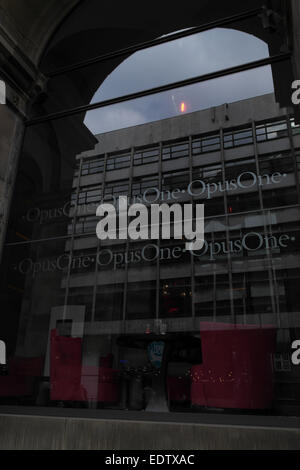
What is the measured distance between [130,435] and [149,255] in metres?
2.22

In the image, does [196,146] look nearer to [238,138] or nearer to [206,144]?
[206,144]

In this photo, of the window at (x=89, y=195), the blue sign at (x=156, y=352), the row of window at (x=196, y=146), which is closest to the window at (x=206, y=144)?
the row of window at (x=196, y=146)

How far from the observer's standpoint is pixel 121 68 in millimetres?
5938

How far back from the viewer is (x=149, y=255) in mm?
4637

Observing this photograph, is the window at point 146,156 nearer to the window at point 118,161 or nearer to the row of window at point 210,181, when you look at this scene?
the window at point 118,161

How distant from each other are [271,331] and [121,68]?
475cm

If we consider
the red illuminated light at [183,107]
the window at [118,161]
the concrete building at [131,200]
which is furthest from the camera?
the window at [118,161]

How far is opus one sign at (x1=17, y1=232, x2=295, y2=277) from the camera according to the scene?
4.10m

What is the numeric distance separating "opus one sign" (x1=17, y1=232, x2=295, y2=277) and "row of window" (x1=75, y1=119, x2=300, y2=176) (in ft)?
4.47

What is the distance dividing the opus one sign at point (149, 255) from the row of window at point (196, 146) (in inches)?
53.6

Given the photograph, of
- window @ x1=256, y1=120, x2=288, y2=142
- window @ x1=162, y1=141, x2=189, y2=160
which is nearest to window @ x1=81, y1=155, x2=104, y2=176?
window @ x1=162, y1=141, x2=189, y2=160

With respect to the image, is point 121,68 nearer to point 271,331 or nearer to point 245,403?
point 271,331

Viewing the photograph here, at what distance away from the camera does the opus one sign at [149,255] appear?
4.10m

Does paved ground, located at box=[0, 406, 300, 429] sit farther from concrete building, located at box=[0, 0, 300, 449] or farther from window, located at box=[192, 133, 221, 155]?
window, located at box=[192, 133, 221, 155]
